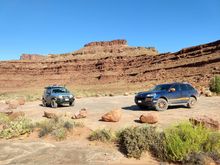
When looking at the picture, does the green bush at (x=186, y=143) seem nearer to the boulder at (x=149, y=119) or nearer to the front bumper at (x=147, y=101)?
the boulder at (x=149, y=119)

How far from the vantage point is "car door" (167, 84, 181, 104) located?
1636 cm

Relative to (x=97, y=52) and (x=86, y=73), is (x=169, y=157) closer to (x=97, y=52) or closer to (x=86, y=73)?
(x=86, y=73)

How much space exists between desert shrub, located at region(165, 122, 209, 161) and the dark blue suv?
7.56m

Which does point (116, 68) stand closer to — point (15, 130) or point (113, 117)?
point (113, 117)

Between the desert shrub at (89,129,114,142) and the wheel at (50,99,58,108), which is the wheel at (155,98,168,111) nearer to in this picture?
the desert shrub at (89,129,114,142)

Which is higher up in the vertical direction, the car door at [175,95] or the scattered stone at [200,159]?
the car door at [175,95]

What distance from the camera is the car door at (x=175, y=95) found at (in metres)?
16.4

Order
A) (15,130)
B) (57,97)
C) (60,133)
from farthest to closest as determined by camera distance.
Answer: (57,97) → (15,130) → (60,133)

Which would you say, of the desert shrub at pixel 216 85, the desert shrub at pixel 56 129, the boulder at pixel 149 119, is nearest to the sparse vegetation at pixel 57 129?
the desert shrub at pixel 56 129

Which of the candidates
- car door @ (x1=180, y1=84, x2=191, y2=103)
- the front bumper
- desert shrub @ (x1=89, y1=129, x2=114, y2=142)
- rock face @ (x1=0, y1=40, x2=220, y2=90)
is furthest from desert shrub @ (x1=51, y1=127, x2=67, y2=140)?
rock face @ (x1=0, y1=40, x2=220, y2=90)

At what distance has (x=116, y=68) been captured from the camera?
337 feet

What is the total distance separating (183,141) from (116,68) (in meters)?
94.9

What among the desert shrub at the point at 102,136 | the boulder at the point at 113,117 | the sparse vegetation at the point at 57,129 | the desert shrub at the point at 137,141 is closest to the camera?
the desert shrub at the point at 137,141

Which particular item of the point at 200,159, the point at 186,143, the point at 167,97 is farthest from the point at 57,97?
the point at 200,159
